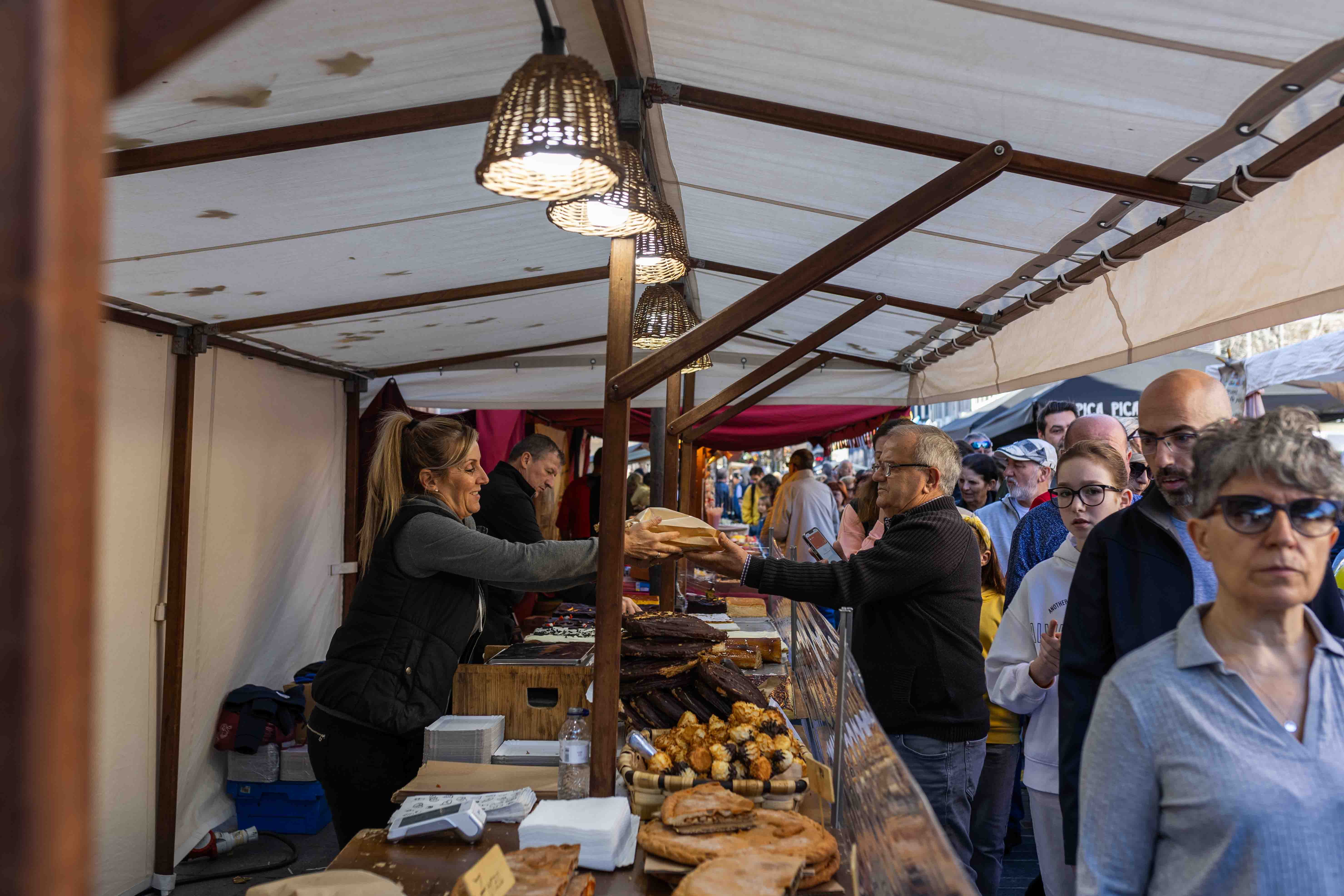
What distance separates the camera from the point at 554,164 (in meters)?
1.74

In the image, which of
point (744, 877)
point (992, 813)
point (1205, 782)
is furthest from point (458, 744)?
point (992, 813)

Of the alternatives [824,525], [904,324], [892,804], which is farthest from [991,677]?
[824,525]

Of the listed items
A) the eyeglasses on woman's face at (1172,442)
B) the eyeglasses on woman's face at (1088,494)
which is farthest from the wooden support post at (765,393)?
the eyeglasses on woman's face at (1172,442)

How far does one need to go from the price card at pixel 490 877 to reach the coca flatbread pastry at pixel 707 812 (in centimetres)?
41

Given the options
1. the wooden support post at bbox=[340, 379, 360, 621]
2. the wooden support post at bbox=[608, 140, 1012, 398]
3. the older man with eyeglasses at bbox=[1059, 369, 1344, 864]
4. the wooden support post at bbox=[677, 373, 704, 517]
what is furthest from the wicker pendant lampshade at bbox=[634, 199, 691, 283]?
the wooden support post at bbox=[340, 379, 360, 621]

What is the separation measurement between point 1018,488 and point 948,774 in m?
1.94

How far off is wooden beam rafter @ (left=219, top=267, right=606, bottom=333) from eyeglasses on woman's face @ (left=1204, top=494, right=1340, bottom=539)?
3582mm

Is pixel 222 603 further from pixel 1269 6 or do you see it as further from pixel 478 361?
pixel 1269 6

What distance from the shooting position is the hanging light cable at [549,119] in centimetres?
152

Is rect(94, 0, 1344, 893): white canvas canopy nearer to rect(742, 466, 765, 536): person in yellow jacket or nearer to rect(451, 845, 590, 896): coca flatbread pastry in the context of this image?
rect(451, 845, 590, 896): coca flatbread pastry

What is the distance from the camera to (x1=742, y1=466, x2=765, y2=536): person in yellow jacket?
18.4 meters

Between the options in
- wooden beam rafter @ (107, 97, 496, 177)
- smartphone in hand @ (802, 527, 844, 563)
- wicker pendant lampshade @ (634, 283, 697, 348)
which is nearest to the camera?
wooden beam rafter @ (107, 97, 496, 177)

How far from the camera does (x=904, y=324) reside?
5.60 m

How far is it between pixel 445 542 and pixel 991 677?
5.70 feet
